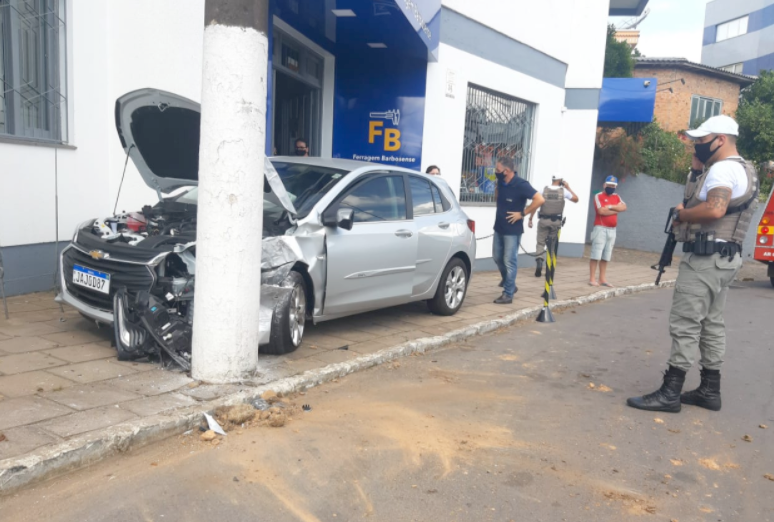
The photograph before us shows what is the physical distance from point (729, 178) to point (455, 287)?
3751mm

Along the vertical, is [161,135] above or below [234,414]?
above

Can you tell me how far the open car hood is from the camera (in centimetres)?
616

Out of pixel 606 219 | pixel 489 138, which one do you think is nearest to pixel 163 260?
pixel 606 219

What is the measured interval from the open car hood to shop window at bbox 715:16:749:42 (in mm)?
45583

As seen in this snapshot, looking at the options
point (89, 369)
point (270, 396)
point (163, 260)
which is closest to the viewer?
point (270, 396)

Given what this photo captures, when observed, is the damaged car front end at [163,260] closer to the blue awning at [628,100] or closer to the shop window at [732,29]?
the blue awning at [628,100]

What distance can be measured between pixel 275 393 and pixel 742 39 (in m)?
46.7

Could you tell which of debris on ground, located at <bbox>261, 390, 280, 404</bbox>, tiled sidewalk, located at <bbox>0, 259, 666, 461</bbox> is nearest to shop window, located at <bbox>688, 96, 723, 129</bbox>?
tiled sidewalk, located at <bbox>0, 259, 666, 461</bbox>

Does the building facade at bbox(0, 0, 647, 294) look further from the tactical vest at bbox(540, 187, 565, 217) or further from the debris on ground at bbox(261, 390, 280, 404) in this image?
the debris on ground at bbox(261, 390, 280, 404)

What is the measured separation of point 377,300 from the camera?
259 inches

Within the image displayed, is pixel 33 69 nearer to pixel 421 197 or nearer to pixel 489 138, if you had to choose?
pixel 421 197

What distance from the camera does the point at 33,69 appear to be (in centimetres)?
700

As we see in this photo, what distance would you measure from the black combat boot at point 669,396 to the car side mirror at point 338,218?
2.80m

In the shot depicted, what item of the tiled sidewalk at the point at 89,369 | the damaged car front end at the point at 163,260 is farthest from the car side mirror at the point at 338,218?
the tiled sidewalk at the point at 89,369
